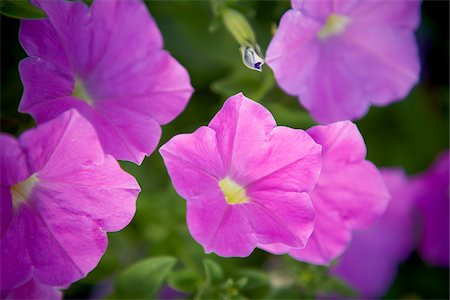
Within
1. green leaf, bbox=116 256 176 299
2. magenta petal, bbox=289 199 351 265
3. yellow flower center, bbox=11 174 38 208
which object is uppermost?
yellow flower center, bbox=11 174 38 208

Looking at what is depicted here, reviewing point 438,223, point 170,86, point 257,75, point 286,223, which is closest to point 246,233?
point 286,223

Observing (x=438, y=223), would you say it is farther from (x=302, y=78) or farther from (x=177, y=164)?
(x=177, y=164)

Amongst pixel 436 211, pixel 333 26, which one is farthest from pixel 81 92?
pixel 436 211

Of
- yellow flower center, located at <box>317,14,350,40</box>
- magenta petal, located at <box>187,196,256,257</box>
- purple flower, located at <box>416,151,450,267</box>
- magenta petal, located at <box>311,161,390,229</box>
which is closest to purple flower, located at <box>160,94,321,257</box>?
magenta petal, located at <box>187,196,256,257</box>

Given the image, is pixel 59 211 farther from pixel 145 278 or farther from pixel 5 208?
pixel 145 278

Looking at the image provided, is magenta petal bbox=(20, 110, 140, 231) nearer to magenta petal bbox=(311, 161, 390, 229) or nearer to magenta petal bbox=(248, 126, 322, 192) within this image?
magenta petal bbox=(248, 126, 322, 192)
